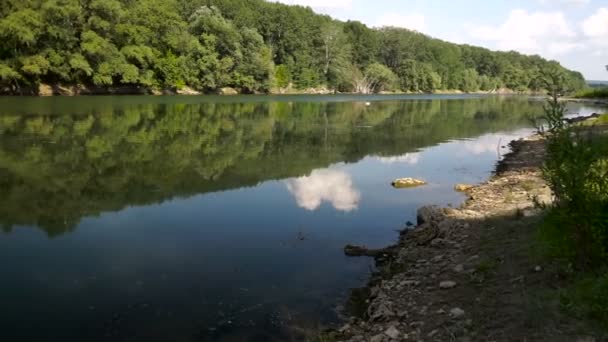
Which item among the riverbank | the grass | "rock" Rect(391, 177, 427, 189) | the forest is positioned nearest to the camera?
the riverbank

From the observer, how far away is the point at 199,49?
89.5m

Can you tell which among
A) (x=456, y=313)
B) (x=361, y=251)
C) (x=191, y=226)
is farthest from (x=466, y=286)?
(x=191, y=226)

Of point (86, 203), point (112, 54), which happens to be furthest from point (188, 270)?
point (112, 54)

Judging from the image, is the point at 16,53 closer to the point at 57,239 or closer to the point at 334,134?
the point at 334,134

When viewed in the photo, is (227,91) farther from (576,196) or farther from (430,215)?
(576,196)

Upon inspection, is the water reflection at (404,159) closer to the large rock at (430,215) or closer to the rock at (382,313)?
the large rock at (430,215)

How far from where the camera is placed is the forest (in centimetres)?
6638

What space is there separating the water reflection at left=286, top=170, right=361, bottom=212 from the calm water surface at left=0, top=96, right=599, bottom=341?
8 centimetres

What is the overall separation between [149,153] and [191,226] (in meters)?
13.0

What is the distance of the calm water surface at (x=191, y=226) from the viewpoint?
8703 mm

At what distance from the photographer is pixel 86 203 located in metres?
15.8

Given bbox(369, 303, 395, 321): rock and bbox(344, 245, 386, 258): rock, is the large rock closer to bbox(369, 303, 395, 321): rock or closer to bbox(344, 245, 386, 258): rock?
bbox(344, 245, 386, 258): rock

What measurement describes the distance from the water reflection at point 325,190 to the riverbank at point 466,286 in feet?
11.8

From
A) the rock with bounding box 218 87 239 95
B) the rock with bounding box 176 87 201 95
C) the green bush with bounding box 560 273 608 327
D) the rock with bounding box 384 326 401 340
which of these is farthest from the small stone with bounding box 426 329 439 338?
the rock with bounding box 218 87 239 95
